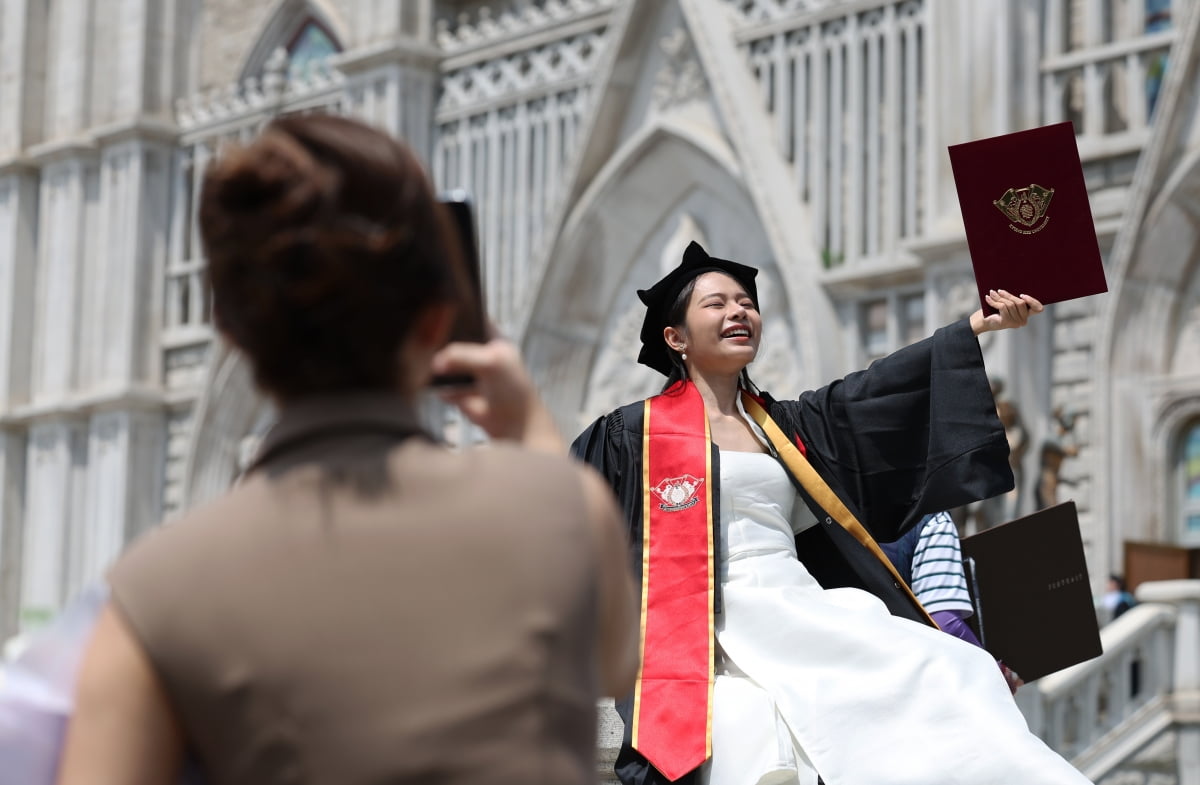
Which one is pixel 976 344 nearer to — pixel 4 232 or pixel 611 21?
pixel 611 21

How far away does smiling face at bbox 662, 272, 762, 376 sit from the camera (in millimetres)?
4051

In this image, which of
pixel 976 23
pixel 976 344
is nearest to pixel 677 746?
pixel 976 344

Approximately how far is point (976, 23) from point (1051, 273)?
8002mm

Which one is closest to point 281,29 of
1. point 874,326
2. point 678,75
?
point 678,75

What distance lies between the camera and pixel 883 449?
4043 mm

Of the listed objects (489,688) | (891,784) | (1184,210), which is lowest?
(891,784)

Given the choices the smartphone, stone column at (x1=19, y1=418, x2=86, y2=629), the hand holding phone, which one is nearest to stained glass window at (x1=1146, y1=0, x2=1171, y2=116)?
the smartphone

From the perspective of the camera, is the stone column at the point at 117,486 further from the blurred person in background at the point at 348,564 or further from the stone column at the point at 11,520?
the blurred person in background at the point at 348,564

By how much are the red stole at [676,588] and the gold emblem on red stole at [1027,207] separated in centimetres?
81

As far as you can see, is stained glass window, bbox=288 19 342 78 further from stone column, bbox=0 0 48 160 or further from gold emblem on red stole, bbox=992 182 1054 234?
gold emblem on red stole, bbox=992 182 1054 234

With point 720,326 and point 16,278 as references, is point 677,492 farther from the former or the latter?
point 16,278

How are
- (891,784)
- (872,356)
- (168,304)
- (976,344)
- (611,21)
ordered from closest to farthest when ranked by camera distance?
(891,784) < (976,344) < (872,356) < (611,21) < (168,304)

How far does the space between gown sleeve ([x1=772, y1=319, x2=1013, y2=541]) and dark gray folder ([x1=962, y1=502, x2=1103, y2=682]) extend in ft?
2.68

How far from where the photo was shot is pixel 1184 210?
1070 centimetres
